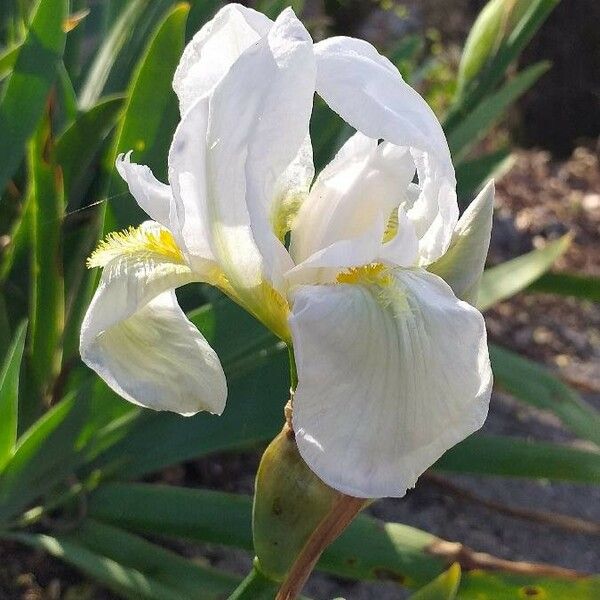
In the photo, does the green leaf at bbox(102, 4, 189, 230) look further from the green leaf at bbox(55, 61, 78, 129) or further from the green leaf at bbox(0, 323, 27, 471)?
the green leaf at bbox(0, 323, 27, 471)

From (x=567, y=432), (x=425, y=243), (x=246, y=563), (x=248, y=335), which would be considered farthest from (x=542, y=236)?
(x=425, y=243)

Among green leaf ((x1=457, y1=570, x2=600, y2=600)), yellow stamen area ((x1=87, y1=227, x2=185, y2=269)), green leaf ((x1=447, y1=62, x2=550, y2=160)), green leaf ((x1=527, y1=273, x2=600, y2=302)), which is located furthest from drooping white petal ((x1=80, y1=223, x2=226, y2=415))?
green leaf ((x1=527, y1=273, x2=600, y2=302))

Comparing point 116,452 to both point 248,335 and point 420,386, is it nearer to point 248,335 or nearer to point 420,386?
point 248,335

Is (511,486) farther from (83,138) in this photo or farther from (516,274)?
(83,138)

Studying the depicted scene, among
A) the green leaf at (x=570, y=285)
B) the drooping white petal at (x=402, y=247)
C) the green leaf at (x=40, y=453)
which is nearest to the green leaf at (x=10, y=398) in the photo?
the green leaf at (x=40, y=453)

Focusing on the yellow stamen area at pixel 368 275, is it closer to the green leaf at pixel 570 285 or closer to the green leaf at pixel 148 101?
the green leaf at pixel 148 101

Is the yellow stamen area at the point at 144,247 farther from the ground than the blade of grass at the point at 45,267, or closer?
farther from the ground

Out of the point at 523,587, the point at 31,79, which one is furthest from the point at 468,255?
the point at 31,79
